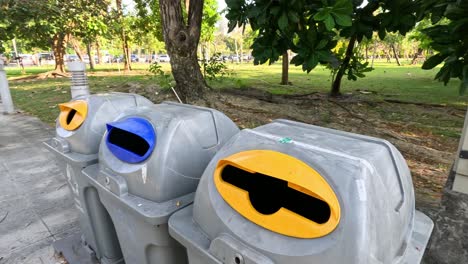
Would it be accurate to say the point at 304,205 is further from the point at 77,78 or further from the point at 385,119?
the point at 385,119

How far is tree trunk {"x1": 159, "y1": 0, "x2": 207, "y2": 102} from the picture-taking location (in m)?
4.90

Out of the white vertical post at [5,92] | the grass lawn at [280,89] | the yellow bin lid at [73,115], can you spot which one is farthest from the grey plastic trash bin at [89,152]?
the white vertical post at [5,92]

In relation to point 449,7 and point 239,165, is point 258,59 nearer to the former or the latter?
point 449,7

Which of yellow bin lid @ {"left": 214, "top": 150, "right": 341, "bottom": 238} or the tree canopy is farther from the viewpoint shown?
the tree canopy

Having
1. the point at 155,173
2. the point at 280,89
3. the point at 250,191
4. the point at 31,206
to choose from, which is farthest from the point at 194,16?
the point at 280,89

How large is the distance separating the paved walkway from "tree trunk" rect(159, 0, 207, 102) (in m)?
2.52

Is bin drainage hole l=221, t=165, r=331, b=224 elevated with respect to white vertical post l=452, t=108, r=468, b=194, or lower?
elevated

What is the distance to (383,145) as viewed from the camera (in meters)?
1.04

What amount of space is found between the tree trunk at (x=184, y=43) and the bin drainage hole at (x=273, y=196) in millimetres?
4427

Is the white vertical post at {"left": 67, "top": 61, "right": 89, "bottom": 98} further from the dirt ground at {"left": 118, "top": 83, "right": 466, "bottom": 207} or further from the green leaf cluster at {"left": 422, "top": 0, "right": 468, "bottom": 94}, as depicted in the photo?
the green leaf cluster at {"left": 422, "top": 0, "right": 468, "bottom": 94}

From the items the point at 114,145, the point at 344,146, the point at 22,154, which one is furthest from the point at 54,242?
the point at 22,154

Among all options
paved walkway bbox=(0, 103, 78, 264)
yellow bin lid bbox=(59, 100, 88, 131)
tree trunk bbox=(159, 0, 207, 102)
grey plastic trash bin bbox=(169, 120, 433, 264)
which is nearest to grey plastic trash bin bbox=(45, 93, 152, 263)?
yellow bin lid bbox=(59, 100, 88, 131)

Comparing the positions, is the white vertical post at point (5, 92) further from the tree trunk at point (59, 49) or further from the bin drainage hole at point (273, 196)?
the tree trunk at point (59, 49)

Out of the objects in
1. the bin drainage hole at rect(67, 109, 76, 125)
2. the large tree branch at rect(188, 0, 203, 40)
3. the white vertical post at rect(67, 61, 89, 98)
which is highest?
the large tree branch at rect(188, 0, 203, 40)
